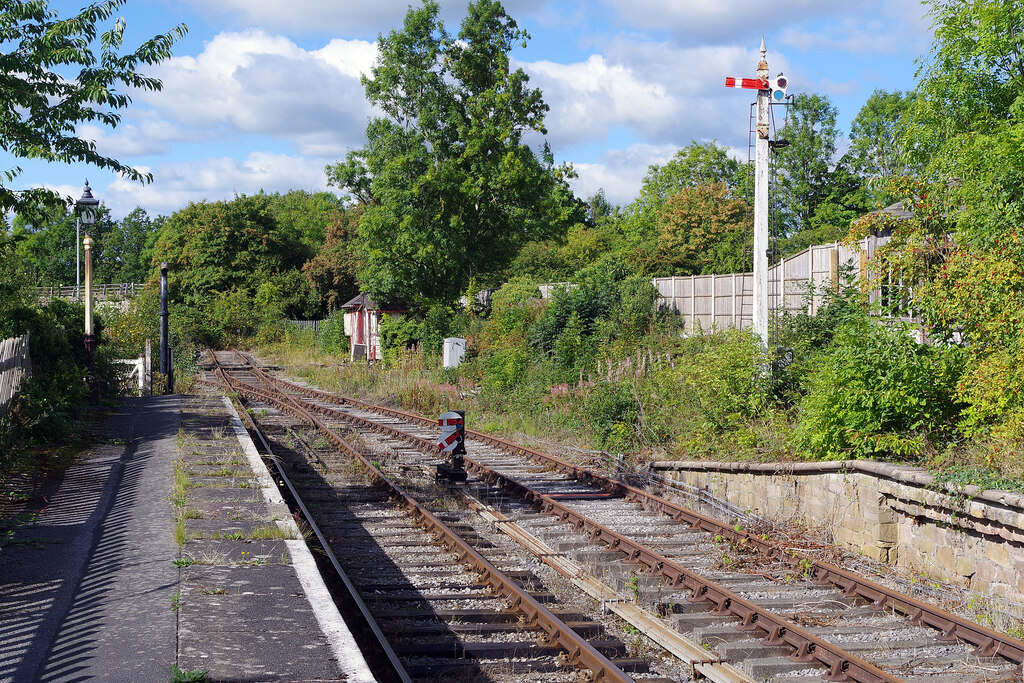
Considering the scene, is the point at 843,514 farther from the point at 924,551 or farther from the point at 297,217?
the point at 297,217

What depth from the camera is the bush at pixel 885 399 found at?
10.8m

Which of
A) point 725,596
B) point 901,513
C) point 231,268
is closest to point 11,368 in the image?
point 725,596

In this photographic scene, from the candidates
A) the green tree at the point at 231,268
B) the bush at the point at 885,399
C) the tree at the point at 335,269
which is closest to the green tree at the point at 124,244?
the green tree at the point at 231,268

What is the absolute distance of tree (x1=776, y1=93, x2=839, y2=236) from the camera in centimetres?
6106

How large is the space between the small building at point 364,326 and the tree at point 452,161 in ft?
21.3

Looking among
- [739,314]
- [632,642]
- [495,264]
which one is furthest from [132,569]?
[495,264]

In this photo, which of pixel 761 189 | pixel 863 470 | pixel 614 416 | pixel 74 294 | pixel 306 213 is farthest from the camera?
pixel 306 213

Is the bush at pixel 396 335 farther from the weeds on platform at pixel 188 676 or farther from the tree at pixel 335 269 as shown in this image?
the weeds on platform at pixel 188 676

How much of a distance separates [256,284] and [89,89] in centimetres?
5767

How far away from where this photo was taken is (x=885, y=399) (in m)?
10.8

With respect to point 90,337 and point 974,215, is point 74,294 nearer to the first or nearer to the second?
point 90,337

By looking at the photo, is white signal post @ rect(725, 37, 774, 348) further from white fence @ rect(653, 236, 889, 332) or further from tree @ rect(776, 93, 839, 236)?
tree @ rect(776, 93, 839, 236)

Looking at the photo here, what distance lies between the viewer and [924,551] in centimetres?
942

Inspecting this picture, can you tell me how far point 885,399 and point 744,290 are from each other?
11.8 meters
